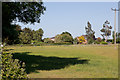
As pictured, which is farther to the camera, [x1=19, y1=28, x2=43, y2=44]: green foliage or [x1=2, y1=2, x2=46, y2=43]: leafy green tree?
[x1=19, y1=28, x2=43, y2=44]: green foliage

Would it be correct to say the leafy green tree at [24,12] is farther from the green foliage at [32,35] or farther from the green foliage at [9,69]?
the green foliage at [32,35]

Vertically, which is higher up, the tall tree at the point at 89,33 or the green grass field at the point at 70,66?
Result: the tall tree at the point at 89,33

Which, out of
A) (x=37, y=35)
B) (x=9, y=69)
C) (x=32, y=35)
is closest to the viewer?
(x=9, y=69)

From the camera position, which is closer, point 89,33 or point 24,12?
point 24,12

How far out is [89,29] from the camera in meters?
132

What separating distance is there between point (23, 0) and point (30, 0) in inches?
29.5

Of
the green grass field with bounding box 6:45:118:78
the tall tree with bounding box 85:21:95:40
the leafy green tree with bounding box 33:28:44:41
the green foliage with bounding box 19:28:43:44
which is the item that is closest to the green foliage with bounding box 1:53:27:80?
the green grass field with bounding box 6:45:118:78

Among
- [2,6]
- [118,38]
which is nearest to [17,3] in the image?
[2,6]

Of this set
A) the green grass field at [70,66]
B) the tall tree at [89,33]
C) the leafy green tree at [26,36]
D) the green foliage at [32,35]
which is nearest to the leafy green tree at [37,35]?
the green foliage at [32,35]

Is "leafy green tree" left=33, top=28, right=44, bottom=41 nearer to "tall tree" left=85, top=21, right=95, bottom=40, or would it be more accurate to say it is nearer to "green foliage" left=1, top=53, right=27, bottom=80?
"tall tree" left=85, top=21, right=95, bottom=40

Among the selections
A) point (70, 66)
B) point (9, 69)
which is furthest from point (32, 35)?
point (9, 69)

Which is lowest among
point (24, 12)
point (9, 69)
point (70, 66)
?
point (70, 66)

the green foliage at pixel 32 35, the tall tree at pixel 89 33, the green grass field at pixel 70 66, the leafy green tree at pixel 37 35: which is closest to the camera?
the green grass field at pixel 70 66

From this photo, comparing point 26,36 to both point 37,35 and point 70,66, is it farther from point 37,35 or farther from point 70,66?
point 70,66
